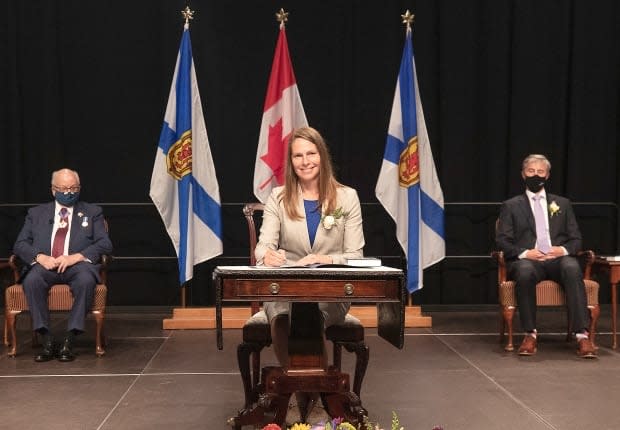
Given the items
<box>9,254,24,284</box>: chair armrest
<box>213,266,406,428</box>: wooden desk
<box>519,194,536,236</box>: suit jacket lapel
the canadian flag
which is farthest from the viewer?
the canadian flag

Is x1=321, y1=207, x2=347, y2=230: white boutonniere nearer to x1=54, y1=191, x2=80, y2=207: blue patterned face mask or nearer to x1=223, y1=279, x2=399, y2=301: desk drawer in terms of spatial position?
x1=223, y1=279, x2=399, y2=301: desk drawer

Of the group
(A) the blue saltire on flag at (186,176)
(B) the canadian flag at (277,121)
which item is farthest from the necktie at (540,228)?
(A) the blue saltire on flag at (186,176)

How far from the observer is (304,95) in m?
6.93

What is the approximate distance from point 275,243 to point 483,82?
422 cm

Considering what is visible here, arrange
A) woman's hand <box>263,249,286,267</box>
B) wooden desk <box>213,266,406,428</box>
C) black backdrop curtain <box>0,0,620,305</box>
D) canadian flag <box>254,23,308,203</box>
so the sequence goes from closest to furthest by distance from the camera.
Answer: wooden desk <box>213,266,406,428</box> → woman's hand <box>263,249,286,267</box> → canadian flag <box>254,23,308,203</box> → black backdrop curtain <box>0,0,620,305</box>

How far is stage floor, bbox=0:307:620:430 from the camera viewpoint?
3.53m

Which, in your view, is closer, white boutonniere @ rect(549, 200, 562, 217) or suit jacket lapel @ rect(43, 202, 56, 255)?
suit jacket lapel @ rect(43, 202, 56, 255)

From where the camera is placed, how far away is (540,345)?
17.6 ft

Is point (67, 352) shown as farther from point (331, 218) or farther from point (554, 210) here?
point (554, 210)

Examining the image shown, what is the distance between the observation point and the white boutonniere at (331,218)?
3299 millimetres

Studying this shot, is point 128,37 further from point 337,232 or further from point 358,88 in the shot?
point 337,232

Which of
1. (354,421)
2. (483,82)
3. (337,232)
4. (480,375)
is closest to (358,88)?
(483,82)

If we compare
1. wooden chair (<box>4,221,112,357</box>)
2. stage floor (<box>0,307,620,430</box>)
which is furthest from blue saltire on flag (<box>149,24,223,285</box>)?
wooden chair (<box>4,221,112,357</box>)

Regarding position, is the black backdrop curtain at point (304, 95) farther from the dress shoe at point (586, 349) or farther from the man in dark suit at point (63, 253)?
the dress shoe at point (586, 349)
